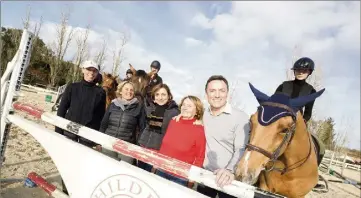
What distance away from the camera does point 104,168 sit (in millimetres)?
2051

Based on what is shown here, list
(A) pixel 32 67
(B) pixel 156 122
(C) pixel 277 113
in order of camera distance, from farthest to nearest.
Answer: (A) pixel 32 67 < (B) pixel 156 122 < (C) pixel 277 113

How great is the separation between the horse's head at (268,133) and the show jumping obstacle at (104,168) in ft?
1.46

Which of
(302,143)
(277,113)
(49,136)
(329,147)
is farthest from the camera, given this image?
(329,147)

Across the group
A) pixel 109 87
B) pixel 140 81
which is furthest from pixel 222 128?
pixel 109 87

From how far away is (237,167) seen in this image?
6.70 feet

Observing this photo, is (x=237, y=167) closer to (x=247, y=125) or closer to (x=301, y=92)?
(x=247, y=125)

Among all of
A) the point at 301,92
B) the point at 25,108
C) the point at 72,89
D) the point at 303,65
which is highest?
the point at 303,65

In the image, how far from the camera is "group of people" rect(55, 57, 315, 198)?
247 centimetres

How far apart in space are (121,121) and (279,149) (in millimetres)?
2051

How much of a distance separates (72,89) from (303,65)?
3085 millimetres

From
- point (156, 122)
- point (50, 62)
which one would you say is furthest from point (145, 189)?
point (50, 62)

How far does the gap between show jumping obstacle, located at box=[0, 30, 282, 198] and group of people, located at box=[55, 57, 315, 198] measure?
26.4 inches

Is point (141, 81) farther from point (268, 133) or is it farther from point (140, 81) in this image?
point (268, 133)

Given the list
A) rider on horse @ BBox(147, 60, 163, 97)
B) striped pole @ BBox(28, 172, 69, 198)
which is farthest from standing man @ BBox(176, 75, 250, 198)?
rider on horse @ BBox(147, 60, 163, 97)
